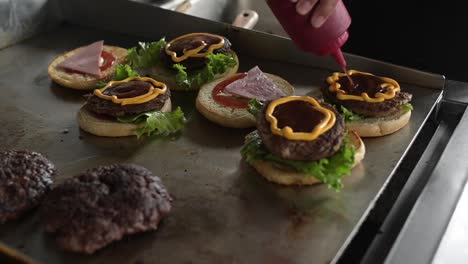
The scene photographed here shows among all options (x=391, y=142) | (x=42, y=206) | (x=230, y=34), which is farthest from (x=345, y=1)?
(x=42, y=206)

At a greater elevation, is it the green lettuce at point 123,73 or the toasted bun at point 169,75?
the green lettuce at point 123,73

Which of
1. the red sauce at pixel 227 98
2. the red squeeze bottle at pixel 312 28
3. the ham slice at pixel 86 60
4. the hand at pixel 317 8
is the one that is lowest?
the ham slice at pixel 86 60

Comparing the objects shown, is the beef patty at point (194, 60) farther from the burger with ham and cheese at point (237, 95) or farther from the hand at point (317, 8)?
the hand at point (317, 8)

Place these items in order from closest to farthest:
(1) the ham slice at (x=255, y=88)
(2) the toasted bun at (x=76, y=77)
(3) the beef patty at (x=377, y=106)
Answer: (3) the beef patty at (x=377, y=106) < (1) the ham slice at (x=255, y=88) < (2) the toasted bun at (x=76, y=77)

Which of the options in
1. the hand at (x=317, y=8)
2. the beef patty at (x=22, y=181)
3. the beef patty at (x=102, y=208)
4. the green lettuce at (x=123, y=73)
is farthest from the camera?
the green lettuce at (x=123, y=73)

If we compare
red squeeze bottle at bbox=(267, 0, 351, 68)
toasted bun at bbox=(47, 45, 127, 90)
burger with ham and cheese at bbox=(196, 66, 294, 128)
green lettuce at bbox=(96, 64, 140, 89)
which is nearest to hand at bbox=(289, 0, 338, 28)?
red squeeze bottle at bbox=(267, 0, 351, 68)

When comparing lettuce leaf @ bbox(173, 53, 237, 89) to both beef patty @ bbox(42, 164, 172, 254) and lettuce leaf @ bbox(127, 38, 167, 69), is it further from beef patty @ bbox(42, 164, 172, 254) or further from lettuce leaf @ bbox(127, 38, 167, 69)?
beef patty @ bbox(42, 164, 172, 254)

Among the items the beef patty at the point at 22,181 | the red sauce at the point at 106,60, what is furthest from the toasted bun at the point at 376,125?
the red sauce at the point at 106,60
